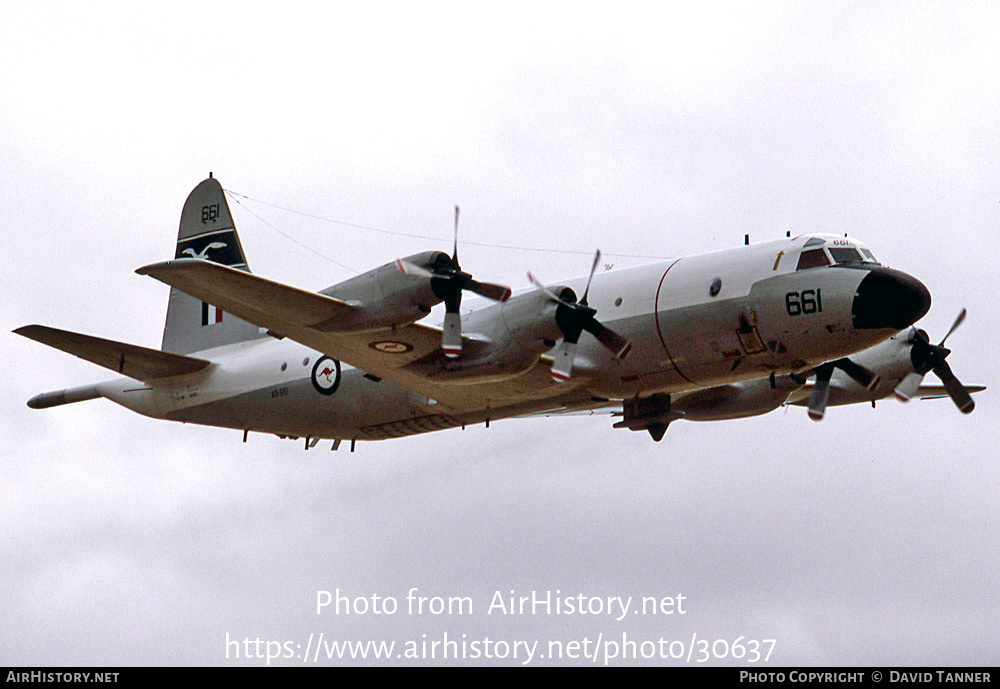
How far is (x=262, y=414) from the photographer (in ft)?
91.5

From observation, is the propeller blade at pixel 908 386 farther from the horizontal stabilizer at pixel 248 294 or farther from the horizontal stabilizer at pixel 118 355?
the horizontal stabilizer at pixel 118 355

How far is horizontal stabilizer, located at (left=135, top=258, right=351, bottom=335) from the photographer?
70.9ft

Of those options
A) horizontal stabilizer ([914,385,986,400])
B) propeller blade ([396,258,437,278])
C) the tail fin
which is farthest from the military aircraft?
the tail fin

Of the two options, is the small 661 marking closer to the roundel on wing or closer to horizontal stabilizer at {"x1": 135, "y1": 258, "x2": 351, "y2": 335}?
horizontal stabilizer at {"x1": 135, "y1": 258, "x2": 351, "y2": 335}

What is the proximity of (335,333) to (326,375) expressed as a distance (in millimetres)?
4250

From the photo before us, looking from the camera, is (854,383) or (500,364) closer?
(500,364)

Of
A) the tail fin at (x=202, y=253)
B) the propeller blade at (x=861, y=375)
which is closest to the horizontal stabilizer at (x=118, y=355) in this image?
the tail fin at (x=202, y=253)

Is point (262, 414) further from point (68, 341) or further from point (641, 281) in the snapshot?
point (641, 281)

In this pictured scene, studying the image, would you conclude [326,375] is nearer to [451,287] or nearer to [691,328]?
[451,287]

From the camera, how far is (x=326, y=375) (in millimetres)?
26844
